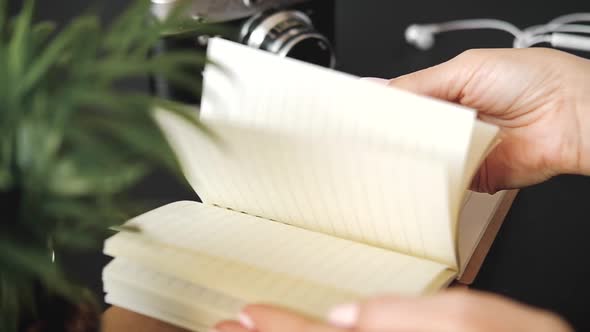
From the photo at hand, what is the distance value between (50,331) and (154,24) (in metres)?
0.14

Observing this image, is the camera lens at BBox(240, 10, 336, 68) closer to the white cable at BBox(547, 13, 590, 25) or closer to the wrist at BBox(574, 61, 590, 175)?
the wrist at BBox(574, 61, 590, 175)

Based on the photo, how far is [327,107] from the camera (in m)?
0.37

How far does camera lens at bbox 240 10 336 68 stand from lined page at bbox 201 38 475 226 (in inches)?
12.0

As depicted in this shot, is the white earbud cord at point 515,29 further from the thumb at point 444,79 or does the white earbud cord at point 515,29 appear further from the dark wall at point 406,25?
the thumb at point 444,79

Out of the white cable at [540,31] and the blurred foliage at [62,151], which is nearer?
the blurred foliage at [62,151]

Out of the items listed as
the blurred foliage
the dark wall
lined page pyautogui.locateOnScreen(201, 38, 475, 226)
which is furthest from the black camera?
the blurred foliage

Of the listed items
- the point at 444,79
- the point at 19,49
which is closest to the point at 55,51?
the point at 19,49

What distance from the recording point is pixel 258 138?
365 mm

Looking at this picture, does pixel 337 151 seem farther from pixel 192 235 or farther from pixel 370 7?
pixel 370 7

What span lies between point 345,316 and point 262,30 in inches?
18.1

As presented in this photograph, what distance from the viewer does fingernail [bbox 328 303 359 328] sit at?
27 centimetres

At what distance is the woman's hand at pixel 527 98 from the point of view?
54cm

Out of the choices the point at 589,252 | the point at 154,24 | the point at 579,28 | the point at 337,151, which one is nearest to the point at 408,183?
the point at 337,151

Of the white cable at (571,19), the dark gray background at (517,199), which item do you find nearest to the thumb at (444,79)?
the dark gray background at (517,199)
